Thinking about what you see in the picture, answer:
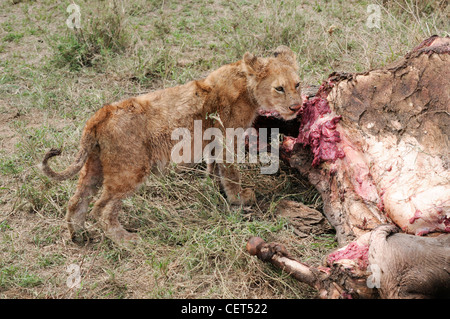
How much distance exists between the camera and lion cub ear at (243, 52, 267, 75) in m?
5.07

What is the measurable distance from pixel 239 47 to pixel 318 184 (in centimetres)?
343

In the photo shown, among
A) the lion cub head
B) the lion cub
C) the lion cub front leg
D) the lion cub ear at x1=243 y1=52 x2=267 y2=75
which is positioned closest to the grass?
the lion cub front leg

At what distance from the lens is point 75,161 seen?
4426 mm

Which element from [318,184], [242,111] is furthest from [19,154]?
[318,184]

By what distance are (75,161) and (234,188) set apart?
1719 mm

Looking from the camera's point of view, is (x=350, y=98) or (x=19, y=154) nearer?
(x=350, y=98)

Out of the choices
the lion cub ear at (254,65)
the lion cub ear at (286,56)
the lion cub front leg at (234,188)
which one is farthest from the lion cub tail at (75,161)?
the lion cub ear at (286,56)

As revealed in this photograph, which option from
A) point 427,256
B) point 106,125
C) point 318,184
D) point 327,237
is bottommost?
point 327,237

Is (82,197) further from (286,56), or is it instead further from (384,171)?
(384,171)

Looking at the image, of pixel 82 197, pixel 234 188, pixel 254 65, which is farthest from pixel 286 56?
pixel 82 197

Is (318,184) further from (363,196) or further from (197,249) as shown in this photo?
(197,249)

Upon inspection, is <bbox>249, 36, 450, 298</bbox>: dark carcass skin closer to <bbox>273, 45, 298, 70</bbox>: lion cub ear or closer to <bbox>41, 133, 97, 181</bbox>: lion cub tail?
<bbox>273, 45, 298, 70</bbox>: lion cub ear
